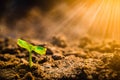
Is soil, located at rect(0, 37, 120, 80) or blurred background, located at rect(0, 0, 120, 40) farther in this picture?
blurred background, located at rect(0, 0, 120, 40)

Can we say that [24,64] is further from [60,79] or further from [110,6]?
[110,6]

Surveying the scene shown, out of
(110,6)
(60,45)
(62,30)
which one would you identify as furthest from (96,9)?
(60,45)

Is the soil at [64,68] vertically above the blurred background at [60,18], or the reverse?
the blurred background at [60,18]

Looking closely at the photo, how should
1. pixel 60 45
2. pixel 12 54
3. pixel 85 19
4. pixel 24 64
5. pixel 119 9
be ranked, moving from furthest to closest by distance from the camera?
pixel 85 19 → pixel 119 9 → pixel 60 45 → pixel 12 54 → pixel 24 64

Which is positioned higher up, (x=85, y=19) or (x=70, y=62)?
(x=85, y=19)

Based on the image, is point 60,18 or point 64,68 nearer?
point 64,68

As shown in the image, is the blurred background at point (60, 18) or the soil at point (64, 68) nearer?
the soil at point (64, 68)

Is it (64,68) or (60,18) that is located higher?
(60,18)

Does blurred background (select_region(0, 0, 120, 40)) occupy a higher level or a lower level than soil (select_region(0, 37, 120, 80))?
higher
